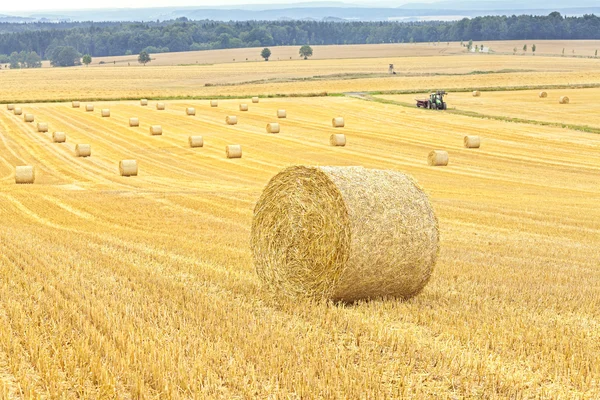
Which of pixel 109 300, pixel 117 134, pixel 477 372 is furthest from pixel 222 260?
pixel 117 134

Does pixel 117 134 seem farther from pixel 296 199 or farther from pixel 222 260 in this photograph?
pixel 296 199

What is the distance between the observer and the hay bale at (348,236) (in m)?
8.65

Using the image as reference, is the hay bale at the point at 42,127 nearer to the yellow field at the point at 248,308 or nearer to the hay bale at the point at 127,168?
the hay bale at the point at 127,168

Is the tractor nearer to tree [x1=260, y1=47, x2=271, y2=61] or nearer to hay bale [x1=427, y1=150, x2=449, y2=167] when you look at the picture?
hay bale [x1=427, y1=150, x2=449, y2=167]

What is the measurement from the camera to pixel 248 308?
8453 millimetres

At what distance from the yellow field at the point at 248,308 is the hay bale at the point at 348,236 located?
0.33 meters

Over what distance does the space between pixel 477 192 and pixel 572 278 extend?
12431mm

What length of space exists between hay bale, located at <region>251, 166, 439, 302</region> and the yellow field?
0.33m

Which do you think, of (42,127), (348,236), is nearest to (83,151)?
(42,127)

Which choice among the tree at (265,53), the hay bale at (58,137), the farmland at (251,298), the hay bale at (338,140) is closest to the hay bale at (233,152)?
the farmland at (251,298)

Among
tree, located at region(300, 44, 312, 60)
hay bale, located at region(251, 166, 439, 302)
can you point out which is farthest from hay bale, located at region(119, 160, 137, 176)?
tree, located at region(300, 44, 312, 60)

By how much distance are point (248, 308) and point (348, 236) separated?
134 centimetres

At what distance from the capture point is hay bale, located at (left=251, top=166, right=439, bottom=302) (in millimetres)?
8648

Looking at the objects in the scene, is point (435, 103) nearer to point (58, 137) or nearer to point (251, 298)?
point (58, 137)
